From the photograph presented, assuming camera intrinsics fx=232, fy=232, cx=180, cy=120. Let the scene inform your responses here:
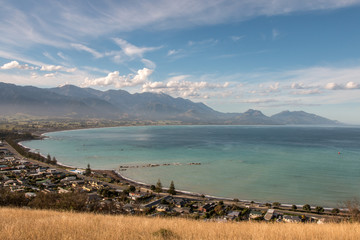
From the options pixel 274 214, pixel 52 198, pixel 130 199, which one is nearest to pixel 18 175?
pixel 130 199

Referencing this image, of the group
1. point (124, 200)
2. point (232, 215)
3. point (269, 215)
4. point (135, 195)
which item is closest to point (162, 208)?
point (124, 200)

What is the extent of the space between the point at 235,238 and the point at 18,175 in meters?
55.0

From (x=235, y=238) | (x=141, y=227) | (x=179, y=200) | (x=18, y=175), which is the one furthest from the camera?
(x=18, y=175)

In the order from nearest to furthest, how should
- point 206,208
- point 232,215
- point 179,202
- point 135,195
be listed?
1. point 232,215
2. point 206,208
3. point 179,202
4. point 135,195

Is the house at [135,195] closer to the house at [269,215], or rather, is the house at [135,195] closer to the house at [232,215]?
the house at [232,215]

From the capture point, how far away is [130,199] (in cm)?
3328

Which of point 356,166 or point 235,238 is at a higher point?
point 235,238

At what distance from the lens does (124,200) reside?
32.1 metres

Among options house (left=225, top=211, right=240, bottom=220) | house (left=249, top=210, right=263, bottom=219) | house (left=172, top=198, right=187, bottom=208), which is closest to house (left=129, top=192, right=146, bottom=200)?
house (left=172, top=198, right=187, bottom=208)

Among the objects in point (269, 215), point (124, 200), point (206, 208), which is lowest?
point (124, 200)

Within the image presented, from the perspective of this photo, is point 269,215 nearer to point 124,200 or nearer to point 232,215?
point 232,215

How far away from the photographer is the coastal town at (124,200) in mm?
14031

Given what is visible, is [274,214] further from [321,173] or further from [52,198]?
[321,173]

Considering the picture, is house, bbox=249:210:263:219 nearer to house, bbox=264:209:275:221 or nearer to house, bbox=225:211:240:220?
house, bbox=264:209:275:221
